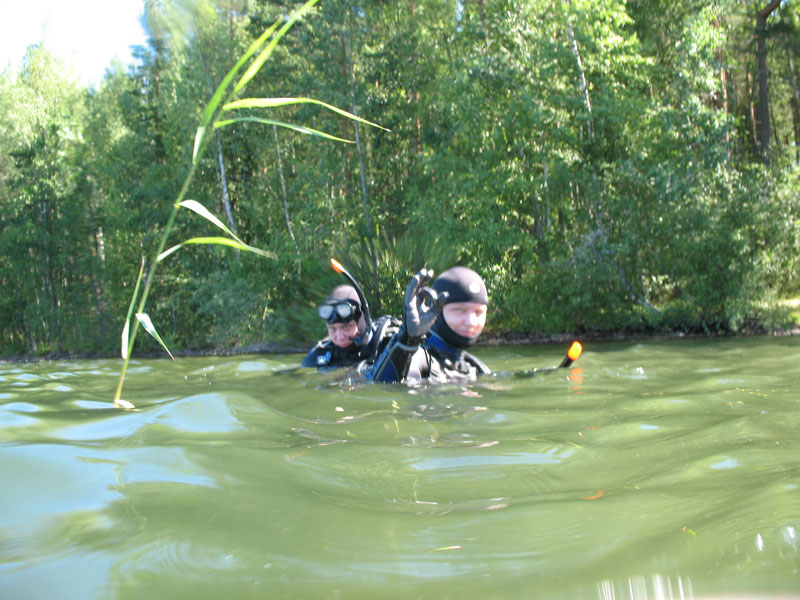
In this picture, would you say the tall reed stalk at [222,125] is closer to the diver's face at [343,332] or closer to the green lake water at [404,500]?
the green lake water at [404,500]

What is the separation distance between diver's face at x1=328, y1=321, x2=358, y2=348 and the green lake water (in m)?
2.50

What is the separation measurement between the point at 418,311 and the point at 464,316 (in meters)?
0.54

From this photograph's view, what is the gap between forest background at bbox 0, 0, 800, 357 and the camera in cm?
1352

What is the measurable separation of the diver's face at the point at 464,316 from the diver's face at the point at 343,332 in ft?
5.19

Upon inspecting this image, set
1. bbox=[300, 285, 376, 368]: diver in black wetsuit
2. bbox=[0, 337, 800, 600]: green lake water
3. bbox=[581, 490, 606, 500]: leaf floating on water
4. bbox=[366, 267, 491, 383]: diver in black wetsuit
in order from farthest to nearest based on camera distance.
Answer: bbox=[300, 285, 376, 368]: diver in black wetsuit → bbox=[366, 267, 491, 383]: diver in black wetsuit → bbox=[581, 490, 606, 500]: leaf floating on water → bbox=[0, 337, 800, 600]: green lake water

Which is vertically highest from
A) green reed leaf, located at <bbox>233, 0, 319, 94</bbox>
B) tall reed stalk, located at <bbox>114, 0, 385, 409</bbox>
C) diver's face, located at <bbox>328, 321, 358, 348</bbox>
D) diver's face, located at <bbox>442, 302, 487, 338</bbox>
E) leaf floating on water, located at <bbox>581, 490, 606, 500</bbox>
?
green reed leaf, located at <bbox>233, 0, 319, 94</bbox>

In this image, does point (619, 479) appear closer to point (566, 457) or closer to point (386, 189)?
point (566, 457)

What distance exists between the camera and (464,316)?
541 cm

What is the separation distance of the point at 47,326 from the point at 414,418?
26690mm

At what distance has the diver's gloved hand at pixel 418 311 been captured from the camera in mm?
4781

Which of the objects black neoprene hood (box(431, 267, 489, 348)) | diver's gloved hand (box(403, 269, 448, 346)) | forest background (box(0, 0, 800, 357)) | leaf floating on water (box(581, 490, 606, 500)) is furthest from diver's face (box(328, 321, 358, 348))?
forest background (box(0, 0, 800, 357))

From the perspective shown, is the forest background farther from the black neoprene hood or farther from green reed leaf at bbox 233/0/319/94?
green reed leaf at bbox 233/0/319/94

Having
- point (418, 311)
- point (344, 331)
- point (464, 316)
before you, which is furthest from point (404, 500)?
point (344, 331)

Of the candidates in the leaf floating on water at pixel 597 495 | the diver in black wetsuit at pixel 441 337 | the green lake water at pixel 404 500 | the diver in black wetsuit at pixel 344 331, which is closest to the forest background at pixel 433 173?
the diver in black wetsuit at pixel 344 331
